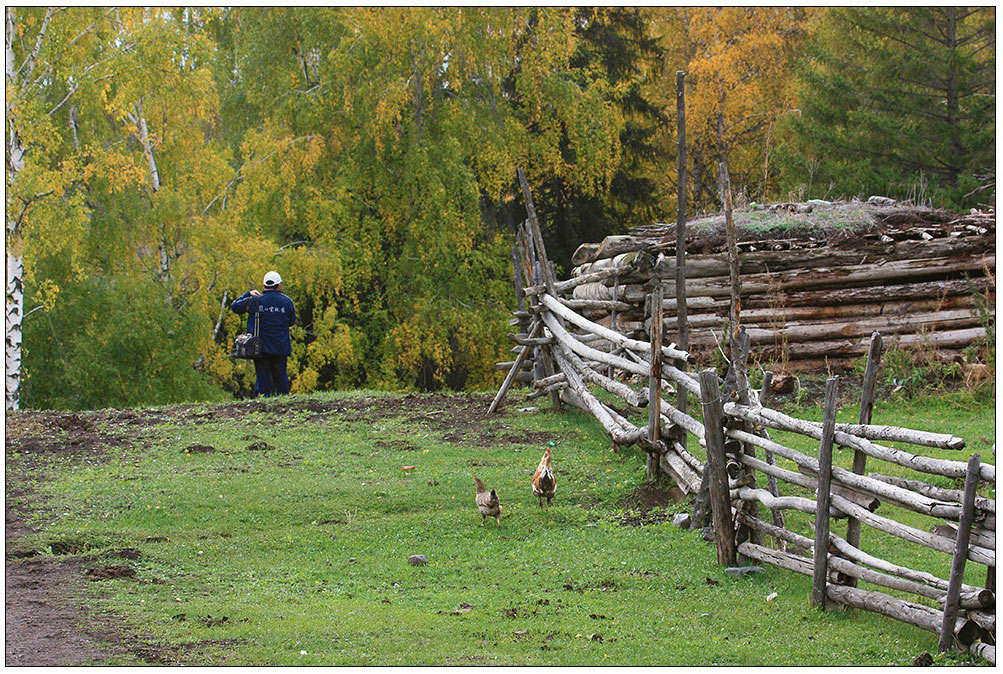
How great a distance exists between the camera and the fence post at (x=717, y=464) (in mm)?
6008

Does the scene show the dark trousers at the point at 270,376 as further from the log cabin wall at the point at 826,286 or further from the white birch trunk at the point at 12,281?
the log cabin wall at the point at 826,286

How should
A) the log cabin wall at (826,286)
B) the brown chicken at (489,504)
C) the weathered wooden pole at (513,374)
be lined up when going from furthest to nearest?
the log cabin wall at (826,286), the weathered wooden pole at (513,374), the brown chicken at (489,504)

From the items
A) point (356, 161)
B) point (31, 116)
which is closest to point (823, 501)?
point (31, 116)

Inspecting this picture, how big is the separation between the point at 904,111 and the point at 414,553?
19098mm

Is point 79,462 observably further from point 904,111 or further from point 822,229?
point 904,111

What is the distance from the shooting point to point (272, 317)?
43.7ft

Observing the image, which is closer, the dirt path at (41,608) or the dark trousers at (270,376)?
the dirt path at (41,608)

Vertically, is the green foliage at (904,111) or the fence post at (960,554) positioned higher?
the green foliage at (904,111)

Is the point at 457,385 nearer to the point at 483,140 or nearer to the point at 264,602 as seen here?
the point at 483,140

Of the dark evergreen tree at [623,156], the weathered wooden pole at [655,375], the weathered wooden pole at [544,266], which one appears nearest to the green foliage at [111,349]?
the weathered wooden pole at [544,266]

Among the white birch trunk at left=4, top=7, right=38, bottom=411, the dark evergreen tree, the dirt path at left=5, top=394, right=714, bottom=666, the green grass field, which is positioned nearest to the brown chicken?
the green grass field

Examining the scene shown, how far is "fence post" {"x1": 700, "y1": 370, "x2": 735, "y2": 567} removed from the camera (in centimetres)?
601

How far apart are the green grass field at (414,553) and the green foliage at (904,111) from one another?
37.2 ft

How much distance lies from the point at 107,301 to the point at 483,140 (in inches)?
351
